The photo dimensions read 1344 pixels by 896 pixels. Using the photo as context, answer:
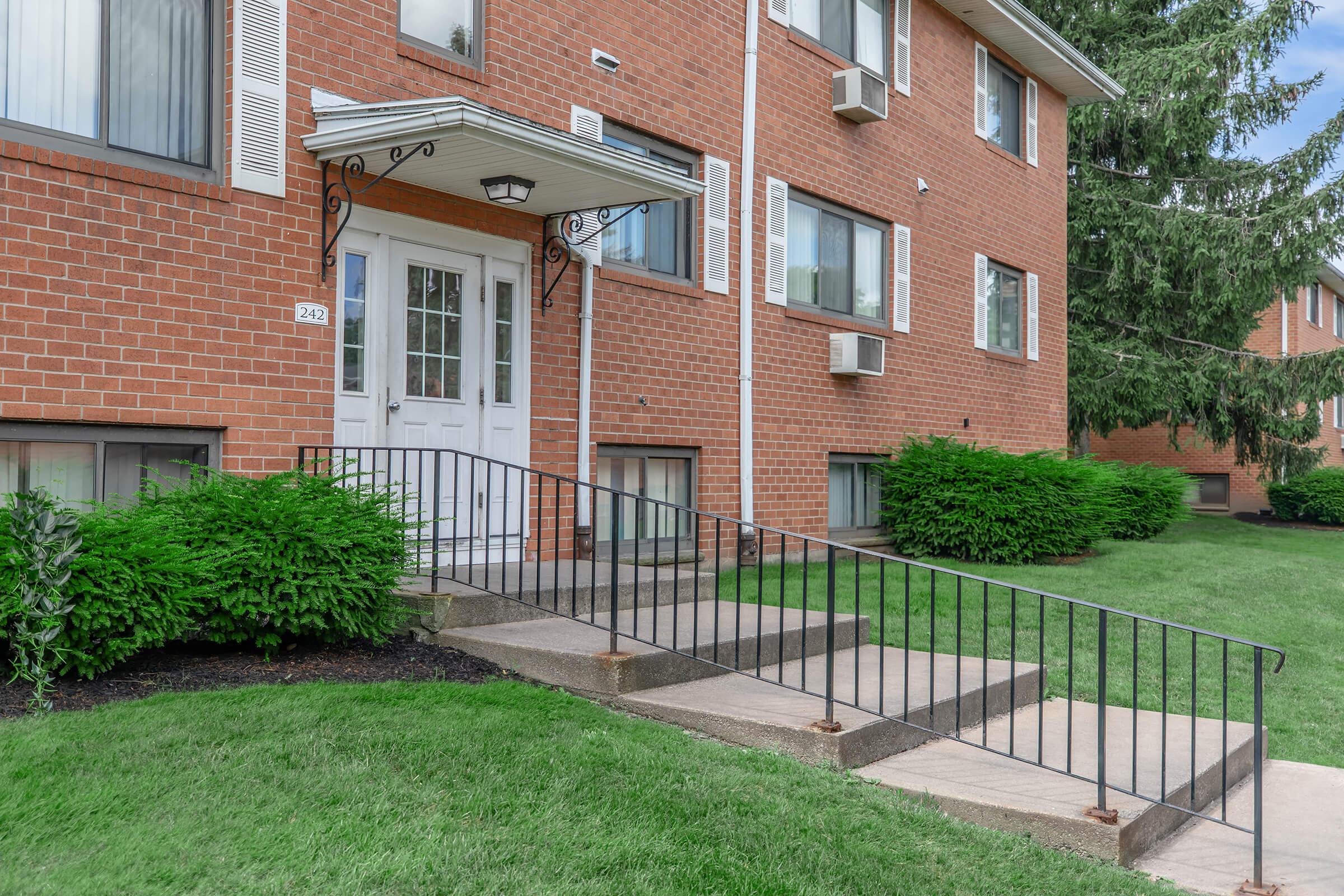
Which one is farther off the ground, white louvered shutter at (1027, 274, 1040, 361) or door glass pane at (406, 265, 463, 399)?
white louvered shutter at (1027, 274, 1040, 361)

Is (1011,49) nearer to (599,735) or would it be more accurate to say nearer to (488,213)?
(488,213)

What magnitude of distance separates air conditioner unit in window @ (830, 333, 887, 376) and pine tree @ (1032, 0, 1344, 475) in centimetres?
857

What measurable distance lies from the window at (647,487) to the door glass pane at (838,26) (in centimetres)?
468

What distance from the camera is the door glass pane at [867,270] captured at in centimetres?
1136

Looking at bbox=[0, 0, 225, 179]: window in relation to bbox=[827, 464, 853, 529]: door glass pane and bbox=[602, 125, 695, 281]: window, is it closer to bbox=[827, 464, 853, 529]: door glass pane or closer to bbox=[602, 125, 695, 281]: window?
bbox=[602, 125, 695, 281]: window

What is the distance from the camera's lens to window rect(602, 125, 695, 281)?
28.3ft

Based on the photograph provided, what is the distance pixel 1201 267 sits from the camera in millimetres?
17859

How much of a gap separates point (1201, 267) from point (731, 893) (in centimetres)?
1736

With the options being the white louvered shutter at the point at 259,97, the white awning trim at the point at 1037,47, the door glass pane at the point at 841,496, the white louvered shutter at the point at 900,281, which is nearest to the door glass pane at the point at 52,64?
the white louvered shutter at the point at 259,97

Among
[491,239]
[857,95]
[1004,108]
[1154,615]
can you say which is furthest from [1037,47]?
[491,239]

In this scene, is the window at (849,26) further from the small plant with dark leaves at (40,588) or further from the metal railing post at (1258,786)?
the small plant with dark leaves at (40,588)

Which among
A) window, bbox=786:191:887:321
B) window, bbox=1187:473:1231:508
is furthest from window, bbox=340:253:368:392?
window, bbox=1187:473:1231:508

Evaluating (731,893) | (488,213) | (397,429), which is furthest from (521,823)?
(488,213)

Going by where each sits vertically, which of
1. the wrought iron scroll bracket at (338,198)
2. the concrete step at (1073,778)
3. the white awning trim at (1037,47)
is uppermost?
the white awning trim at (1037,47)
